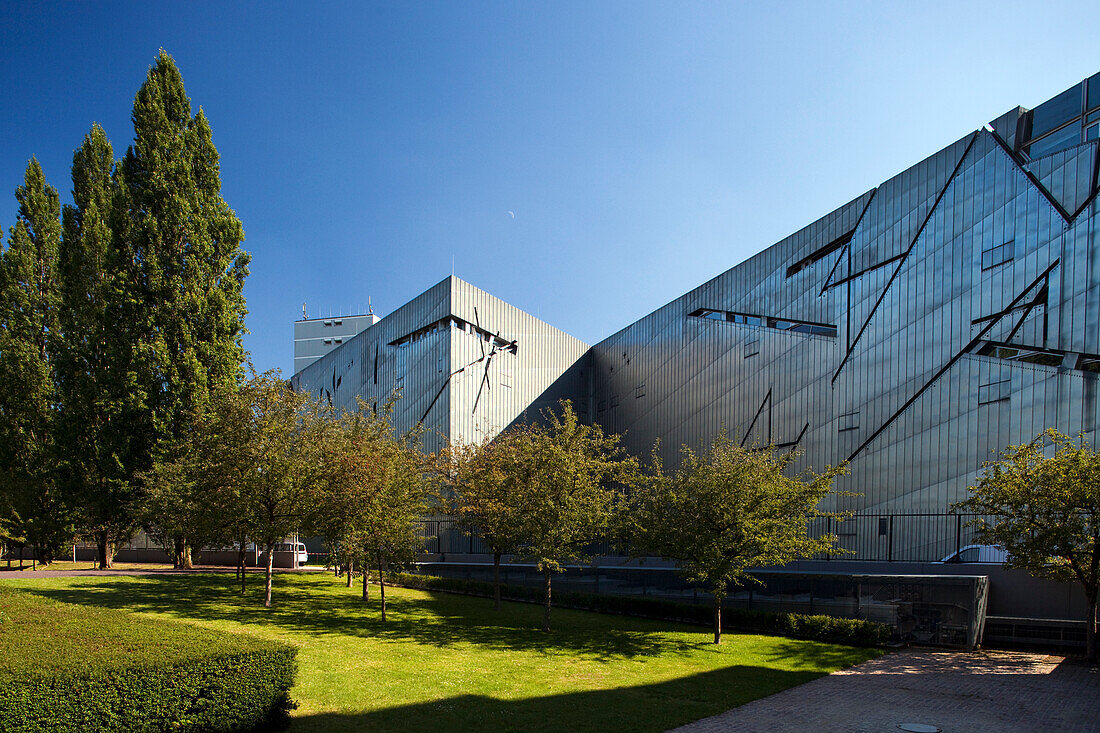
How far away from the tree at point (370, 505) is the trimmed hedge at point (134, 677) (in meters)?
8.82

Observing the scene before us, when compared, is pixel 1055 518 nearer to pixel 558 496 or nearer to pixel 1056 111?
pixel 558 496

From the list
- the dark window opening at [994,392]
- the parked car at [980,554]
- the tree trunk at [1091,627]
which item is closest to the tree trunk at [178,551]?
the parked car at [980,554]

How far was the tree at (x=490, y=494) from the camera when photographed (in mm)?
19192

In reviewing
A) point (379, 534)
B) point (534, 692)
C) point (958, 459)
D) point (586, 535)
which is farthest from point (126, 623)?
point (958, 459)

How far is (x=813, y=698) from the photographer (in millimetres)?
11734

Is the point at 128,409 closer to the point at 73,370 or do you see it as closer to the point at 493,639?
the point at 73,370

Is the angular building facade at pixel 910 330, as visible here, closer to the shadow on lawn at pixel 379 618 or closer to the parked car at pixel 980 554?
the parked car at pixel 980 554

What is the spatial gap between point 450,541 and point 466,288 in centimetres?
1494

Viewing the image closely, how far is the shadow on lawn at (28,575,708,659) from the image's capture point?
16.5 metres

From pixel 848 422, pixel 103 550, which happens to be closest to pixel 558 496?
pixel 848 422

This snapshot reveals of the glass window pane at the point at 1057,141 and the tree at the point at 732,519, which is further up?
the glass window pane at the point at 1057,141

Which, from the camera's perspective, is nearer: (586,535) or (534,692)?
(534,692)

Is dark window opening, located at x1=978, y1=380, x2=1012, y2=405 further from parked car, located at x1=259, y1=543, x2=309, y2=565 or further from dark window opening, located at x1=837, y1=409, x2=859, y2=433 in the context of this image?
parked car, located at x1=259, y1=543, x2=309, y2=565

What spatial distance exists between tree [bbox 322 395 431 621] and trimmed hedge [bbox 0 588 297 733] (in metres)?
8.82
